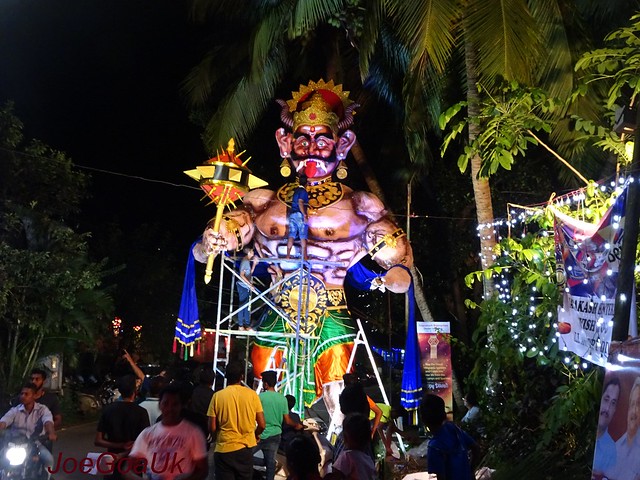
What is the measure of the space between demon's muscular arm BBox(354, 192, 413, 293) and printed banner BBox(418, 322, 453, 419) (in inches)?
99.2

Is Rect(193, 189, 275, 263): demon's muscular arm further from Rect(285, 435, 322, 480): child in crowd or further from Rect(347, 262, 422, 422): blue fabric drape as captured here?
Rect(285, 435, 322, 480): child in crowd

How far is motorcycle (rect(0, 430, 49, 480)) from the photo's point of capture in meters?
6.48

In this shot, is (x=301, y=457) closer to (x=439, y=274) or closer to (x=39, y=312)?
(x=39, y=312)

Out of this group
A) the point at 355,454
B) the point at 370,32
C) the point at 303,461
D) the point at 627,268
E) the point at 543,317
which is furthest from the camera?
the point at 370,32

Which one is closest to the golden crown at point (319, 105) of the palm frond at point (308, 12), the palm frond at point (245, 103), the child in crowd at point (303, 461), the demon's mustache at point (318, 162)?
the demon's mustache at point (318, 162)

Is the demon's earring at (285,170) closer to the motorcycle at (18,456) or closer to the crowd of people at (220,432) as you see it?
the crowd of people at (220,432)

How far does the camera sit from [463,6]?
972cm

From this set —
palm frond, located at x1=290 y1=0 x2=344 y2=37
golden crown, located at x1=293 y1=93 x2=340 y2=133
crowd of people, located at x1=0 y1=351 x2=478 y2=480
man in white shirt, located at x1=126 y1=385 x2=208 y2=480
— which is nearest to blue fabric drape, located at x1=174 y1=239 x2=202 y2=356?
golden crown, located at x1=293 y1=93 x2=340 y2=133

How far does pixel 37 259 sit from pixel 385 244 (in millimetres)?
7271

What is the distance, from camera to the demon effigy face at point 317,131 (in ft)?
35.2

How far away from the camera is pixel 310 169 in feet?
35.3

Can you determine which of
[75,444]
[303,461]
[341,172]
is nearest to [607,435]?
[303,461]

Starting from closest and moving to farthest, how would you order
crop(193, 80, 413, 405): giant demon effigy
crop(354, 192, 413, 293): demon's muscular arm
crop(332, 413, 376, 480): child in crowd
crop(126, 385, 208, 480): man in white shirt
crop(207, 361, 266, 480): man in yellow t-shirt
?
crop(332, 413, 376, 480): child in crowd < crop(126, 385, 208, 480): man in white shirt < crop(207, 361, 266, 480): man in yellow t-shirt < crop(354, 192, 413, 293): demon's muscular arm < crop(193, 80, 413, 405): giant demon effigy

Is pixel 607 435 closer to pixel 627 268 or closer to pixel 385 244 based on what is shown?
pixel 627 268
